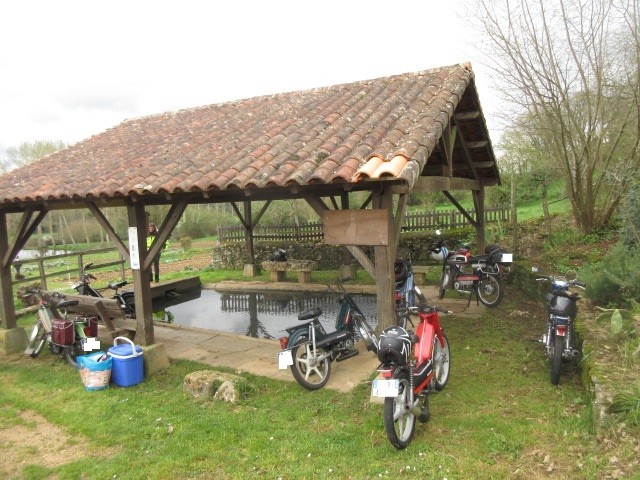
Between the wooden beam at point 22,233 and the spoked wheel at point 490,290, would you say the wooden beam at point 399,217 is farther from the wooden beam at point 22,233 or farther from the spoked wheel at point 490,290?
the wooden beam at point 22,233

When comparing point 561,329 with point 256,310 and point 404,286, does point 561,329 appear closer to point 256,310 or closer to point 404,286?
point 404,286

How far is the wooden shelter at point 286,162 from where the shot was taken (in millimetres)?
4602

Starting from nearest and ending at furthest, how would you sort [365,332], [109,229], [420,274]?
[365,332] → [109,229] → [420,274]

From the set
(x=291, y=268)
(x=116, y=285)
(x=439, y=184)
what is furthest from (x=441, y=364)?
(x=291, y=268)

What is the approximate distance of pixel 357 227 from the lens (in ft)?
15.5

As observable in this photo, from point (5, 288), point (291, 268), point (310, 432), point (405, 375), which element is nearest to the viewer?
point (405, 375)

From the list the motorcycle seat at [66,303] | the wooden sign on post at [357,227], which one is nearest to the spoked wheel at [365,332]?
the wooden sign on post at [357,227]

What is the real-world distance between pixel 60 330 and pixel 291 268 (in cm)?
669

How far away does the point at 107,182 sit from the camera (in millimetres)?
6000

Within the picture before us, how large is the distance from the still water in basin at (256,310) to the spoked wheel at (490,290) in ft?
6.62

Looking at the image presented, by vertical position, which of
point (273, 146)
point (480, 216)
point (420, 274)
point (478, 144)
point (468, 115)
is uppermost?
point (468, 115)

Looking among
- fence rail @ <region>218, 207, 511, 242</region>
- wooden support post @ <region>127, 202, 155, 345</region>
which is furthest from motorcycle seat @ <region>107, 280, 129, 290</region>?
fence rail @ <region>218, 207, 511, 242</region>

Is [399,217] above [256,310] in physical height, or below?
above

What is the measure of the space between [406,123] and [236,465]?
3.93 m
